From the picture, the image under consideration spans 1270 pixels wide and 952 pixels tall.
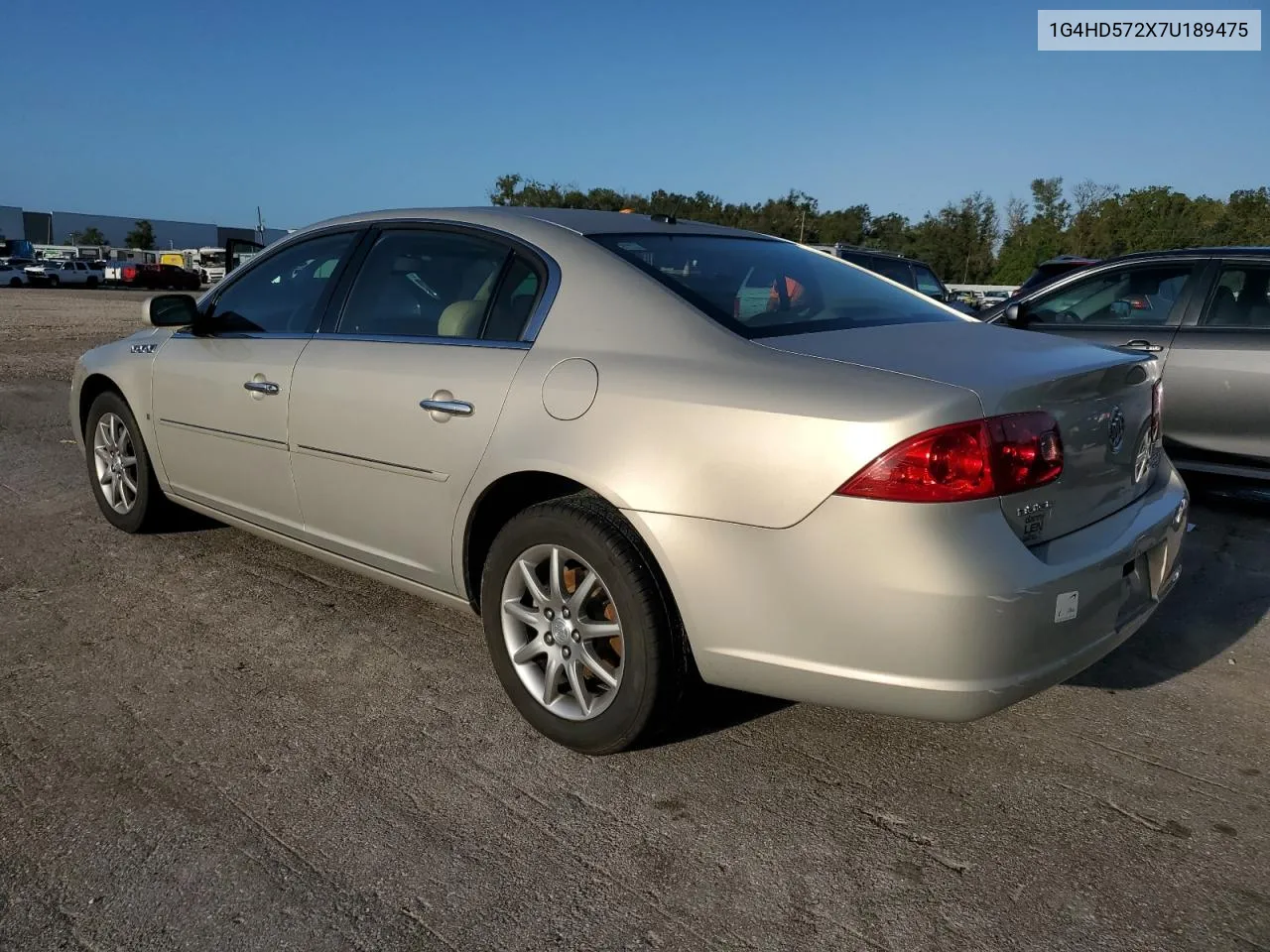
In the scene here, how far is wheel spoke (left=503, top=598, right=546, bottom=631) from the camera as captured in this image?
2910 millimetres

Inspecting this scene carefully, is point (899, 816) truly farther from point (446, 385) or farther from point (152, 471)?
point (152, 471)

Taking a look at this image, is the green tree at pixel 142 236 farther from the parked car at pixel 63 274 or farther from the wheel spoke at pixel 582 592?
the wheel spoke at pixel 582 592

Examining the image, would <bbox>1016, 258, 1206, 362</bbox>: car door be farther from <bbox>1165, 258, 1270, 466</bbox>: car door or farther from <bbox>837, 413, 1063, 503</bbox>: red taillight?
<bbox>837, 413, 1063, 503</bbox>: red taillight

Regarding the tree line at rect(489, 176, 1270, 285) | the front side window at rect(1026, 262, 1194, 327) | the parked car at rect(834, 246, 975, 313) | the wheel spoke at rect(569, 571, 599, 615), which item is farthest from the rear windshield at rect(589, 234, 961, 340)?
the tree line at rect(489, 176, 1270, 285)

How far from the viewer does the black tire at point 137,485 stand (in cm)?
463

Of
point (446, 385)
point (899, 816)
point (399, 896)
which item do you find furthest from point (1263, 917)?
point (446, 385)

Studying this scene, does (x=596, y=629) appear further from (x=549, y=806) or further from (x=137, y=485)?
(x=137, y=485)

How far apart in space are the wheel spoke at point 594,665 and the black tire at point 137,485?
110 inches

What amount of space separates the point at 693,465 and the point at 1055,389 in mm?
909

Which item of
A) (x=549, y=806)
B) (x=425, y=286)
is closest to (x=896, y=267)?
(x=425, y=286)

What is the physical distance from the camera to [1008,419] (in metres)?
2.32

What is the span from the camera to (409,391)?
3.21m

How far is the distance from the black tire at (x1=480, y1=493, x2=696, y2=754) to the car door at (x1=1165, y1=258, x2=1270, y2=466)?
4.20 meters

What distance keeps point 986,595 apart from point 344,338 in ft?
7.87
